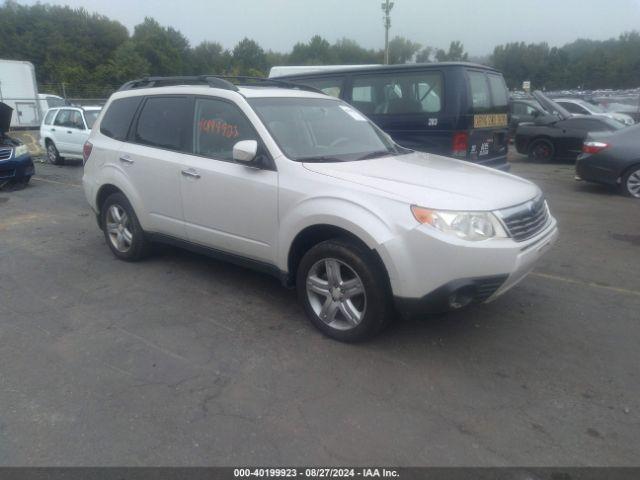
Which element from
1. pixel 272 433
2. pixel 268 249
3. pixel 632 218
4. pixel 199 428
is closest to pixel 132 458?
pixel 199 428

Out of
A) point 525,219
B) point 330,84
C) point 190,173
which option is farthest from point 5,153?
point 525,219

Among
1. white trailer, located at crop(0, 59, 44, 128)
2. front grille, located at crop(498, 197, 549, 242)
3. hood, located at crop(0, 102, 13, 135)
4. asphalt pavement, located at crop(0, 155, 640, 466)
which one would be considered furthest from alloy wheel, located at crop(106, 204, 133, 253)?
white trailer, located at crop(0, 59, 44, 128)

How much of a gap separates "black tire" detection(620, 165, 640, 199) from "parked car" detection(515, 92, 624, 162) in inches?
154

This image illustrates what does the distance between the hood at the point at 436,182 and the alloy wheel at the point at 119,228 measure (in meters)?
2.54

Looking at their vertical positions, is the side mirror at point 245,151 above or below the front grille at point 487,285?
above

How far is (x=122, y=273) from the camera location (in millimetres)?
5402

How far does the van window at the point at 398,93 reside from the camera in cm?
715

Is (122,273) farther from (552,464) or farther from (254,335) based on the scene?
(552,464)

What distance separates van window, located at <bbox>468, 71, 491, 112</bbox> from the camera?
23.2ft

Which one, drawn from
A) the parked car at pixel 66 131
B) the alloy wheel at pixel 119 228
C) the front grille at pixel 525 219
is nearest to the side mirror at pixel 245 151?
the front grille at pixel 525 219

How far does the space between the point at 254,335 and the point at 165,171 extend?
1846 millimetres

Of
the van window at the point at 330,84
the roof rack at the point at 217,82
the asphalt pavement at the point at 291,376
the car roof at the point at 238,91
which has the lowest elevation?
the asphalt pavement at the point at 291,376

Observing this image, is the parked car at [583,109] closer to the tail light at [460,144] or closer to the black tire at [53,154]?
the tail light at [460,144]

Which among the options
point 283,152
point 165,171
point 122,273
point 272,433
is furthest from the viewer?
point 122,273
